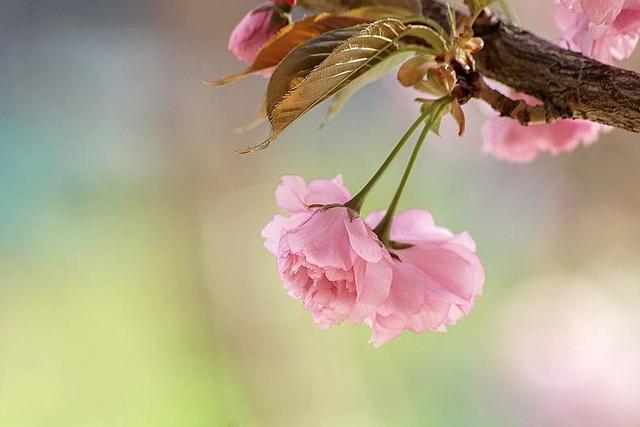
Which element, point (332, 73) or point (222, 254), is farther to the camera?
point (222, 254)

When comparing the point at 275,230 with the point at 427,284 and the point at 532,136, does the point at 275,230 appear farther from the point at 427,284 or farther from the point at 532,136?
the point at 532,136

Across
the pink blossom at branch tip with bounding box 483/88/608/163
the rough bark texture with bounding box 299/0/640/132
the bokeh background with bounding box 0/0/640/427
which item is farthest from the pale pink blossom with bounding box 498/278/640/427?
the rough bark texture with bounding box 299/0/640/132

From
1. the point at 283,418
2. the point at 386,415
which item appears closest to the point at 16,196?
the point at 283,418

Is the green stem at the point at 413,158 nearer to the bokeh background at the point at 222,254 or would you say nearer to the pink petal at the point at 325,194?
the pink petal at the point at 325,194

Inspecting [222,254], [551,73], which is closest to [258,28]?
[551,73]

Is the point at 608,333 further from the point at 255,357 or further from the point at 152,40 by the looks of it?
the point at 152,40

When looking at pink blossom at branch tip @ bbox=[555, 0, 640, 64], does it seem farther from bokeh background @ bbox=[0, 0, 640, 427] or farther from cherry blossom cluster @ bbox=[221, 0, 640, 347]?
bokeh background @ bbox=[0, 0, 640, 427]
